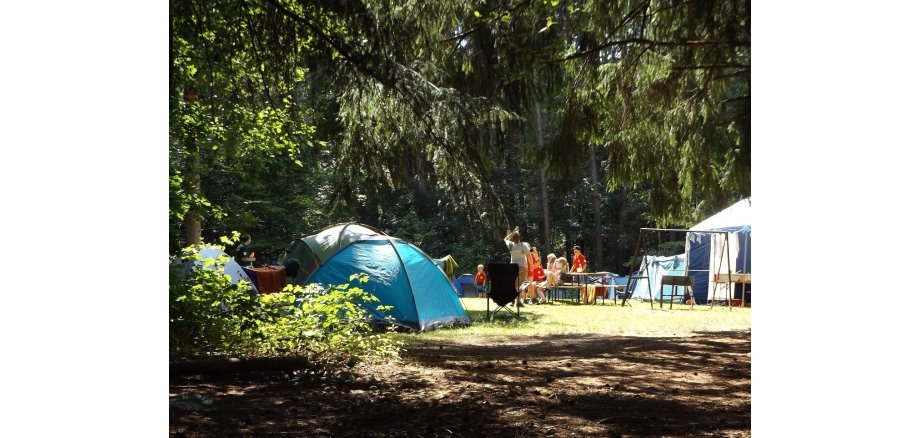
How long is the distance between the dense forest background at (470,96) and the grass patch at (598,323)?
5.13ft

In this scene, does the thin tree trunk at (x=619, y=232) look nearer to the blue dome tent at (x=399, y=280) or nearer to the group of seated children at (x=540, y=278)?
the group of seated children at (x=540, y=278)

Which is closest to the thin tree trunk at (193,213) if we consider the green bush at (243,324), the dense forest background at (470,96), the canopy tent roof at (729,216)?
Answer: the dense forest background at (470,96)

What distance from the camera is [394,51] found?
347 cm

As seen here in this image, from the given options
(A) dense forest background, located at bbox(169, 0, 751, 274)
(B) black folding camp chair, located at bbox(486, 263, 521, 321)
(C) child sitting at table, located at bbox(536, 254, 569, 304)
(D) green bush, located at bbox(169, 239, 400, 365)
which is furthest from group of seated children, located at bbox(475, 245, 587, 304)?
(D) green bush, located at bbox(169, 239, 400, 365)

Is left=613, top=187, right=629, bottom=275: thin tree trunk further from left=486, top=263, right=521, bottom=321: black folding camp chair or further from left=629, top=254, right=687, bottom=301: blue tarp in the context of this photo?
left=486, top=263, right=521, bottom=321: black folding camp chair

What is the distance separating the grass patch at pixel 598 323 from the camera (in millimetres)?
5887

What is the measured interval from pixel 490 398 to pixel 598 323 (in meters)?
3.95

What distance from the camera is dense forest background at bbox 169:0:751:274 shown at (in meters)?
3.31

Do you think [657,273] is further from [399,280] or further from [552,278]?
[399,280]

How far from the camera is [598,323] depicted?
6863 mm
